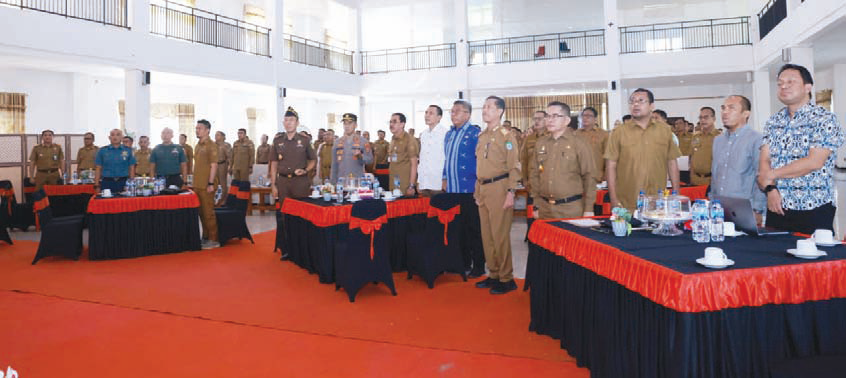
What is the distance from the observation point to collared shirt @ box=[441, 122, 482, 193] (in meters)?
4.95

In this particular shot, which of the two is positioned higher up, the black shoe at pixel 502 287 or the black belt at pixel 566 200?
the black belt at pixel 566 200

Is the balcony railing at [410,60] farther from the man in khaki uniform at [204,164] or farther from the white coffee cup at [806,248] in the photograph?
the white coffee cup at [806,248]

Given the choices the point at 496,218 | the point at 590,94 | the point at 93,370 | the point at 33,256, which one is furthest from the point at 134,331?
the point at 590,94

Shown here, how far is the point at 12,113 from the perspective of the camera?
41.9ft

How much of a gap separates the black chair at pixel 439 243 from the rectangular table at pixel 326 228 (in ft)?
1.11

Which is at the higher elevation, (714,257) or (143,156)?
(143,156)

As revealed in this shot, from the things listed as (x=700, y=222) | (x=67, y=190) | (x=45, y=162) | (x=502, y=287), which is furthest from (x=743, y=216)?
(x=45, y=162)

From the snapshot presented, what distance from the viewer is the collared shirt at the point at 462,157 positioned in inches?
195

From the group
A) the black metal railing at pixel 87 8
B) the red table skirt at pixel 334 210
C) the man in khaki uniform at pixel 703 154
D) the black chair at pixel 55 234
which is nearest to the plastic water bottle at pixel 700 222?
the red table skirt at pixel 334 210

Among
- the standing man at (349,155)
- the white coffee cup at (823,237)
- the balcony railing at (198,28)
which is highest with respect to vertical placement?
the balcony railing at (198,28)

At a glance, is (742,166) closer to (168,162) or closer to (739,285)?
(739,285)

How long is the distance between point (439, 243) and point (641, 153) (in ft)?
6.26

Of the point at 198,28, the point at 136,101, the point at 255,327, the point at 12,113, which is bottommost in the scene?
the point at 255,327

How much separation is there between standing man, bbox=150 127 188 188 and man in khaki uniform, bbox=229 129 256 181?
162 inches
